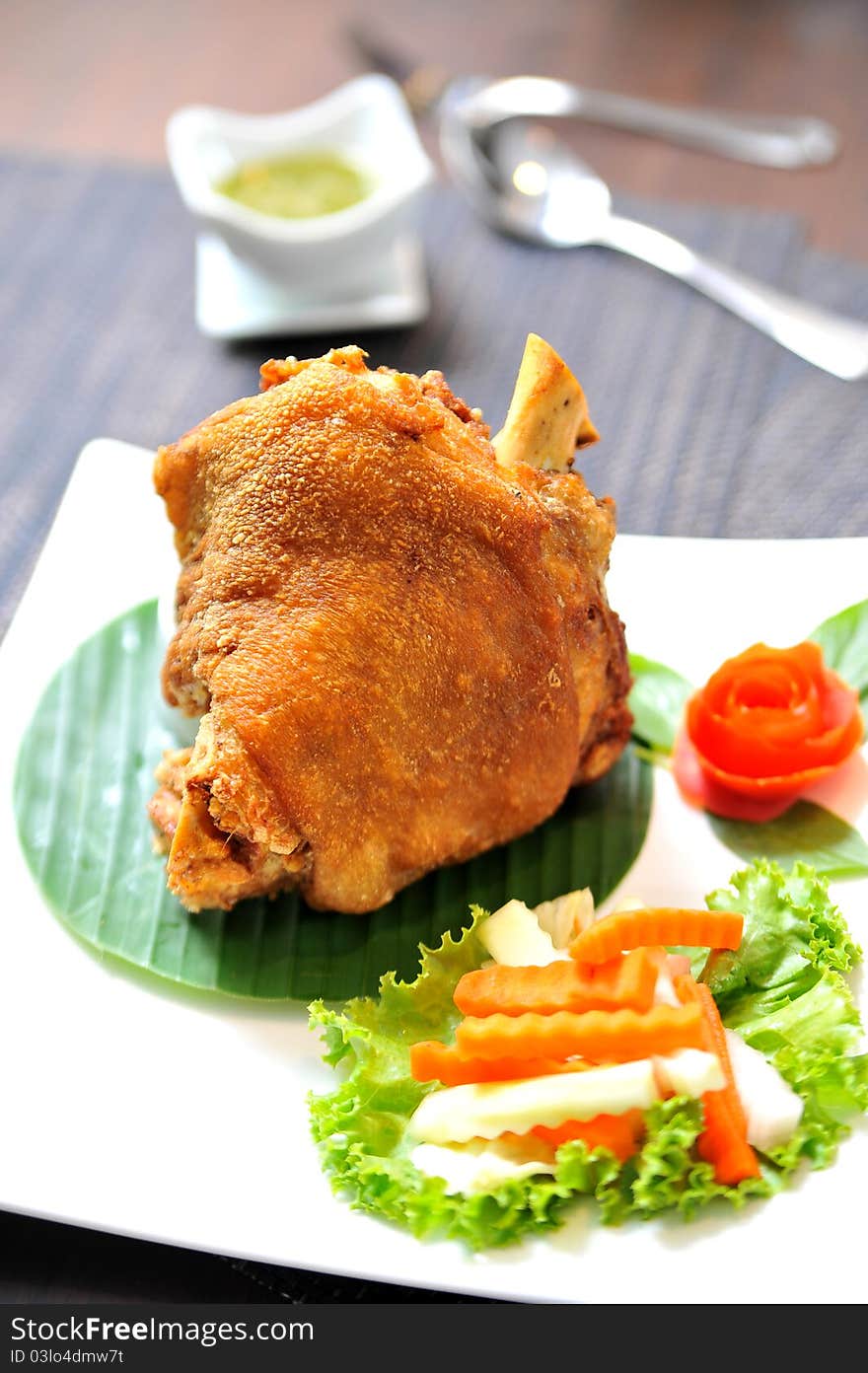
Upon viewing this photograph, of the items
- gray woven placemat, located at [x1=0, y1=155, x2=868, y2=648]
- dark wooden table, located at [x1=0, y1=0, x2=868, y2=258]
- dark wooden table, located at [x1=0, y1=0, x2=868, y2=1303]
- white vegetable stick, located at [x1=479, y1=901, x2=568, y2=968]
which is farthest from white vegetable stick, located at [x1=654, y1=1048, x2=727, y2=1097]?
dark wooden table, located at [x1=0, y1=0, x2=868, y2=258]

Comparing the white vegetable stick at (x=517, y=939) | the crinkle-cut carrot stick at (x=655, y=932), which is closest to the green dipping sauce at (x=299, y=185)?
the white vegetable stick at (x=517, y=939)

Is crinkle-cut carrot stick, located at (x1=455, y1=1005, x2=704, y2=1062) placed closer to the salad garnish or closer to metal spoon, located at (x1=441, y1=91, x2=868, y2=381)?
the salad garnish

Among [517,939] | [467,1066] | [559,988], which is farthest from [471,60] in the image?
[467,1066]

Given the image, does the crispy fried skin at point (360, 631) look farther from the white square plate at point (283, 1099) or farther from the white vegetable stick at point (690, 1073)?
the white vegetable stick at point (690, 1073)

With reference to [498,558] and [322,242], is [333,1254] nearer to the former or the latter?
[498,558]

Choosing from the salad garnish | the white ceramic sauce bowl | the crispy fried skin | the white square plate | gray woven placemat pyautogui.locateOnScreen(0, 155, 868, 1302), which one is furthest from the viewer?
the white ceramic sauce bowl

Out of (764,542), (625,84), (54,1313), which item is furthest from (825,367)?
(54,1313)
